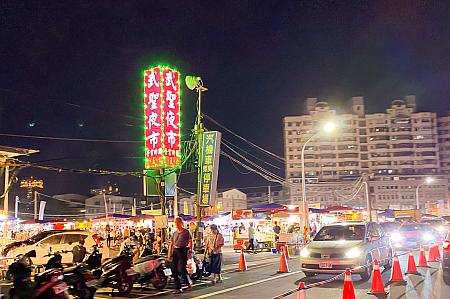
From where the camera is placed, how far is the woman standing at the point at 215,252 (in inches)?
585

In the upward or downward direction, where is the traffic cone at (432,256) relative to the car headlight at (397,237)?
downward

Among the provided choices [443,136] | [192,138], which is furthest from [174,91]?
[443,136]

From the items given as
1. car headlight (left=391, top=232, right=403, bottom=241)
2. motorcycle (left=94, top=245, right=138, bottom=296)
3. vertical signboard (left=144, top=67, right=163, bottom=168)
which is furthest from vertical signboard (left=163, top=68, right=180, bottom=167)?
car headlight (left=391, top=232, right=403, bottom=241)

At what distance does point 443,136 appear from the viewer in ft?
379

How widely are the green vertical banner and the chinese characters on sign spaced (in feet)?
3.95

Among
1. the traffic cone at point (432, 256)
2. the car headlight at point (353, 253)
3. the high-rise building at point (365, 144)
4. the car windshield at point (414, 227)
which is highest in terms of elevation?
the high-rise building at point (365, 144)

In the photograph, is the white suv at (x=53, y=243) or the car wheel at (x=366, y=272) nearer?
the car wheel at (x=366, y=272)

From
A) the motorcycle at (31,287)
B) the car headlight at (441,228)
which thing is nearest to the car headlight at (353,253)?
the motorcycle at (31,287)

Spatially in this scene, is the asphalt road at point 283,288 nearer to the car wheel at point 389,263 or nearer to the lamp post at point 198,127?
the car wheel at point 389,263

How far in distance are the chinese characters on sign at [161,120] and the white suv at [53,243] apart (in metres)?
4.00

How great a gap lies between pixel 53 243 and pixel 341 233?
12.4 metres

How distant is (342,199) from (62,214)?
2198 inches

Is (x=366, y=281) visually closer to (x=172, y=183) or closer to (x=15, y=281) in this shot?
(x=15, y=281)

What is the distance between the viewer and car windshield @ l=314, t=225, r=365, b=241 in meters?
15.3
